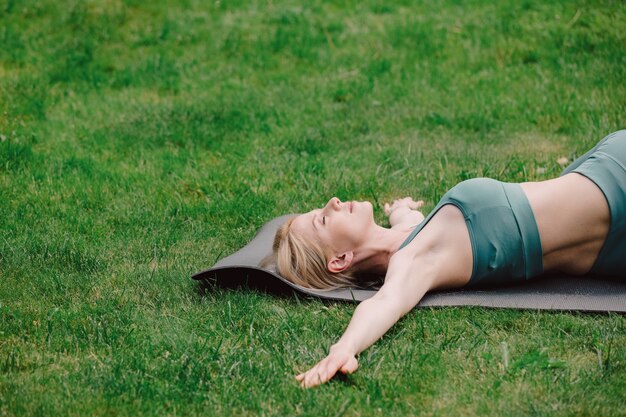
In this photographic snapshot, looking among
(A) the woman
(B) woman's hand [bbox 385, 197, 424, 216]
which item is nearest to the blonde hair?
(A) the woman

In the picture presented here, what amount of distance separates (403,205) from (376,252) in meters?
0.97

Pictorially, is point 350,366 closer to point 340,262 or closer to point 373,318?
point 373,318

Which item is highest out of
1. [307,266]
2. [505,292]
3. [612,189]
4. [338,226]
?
[612,189]

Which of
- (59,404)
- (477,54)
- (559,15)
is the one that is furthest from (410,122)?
(59,404)

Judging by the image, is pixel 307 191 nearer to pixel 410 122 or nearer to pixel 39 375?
pixel 410 122

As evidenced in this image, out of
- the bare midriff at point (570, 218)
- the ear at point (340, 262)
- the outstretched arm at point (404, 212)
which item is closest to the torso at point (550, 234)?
the bare midriff at point (570, 218)

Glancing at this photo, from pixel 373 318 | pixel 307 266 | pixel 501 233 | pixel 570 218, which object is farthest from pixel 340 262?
pixel 570 218

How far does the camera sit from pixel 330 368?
364cm

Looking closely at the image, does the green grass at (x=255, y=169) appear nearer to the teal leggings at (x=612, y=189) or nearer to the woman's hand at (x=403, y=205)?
the woman's hand at (x=403, y=205)

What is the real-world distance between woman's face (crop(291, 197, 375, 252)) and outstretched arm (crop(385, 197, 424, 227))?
0.50m

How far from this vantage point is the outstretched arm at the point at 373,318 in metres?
3.65

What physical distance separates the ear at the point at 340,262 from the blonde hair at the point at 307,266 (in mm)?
28

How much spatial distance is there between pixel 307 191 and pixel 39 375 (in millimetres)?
2700

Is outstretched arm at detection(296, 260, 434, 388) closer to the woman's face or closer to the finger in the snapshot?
the finger
